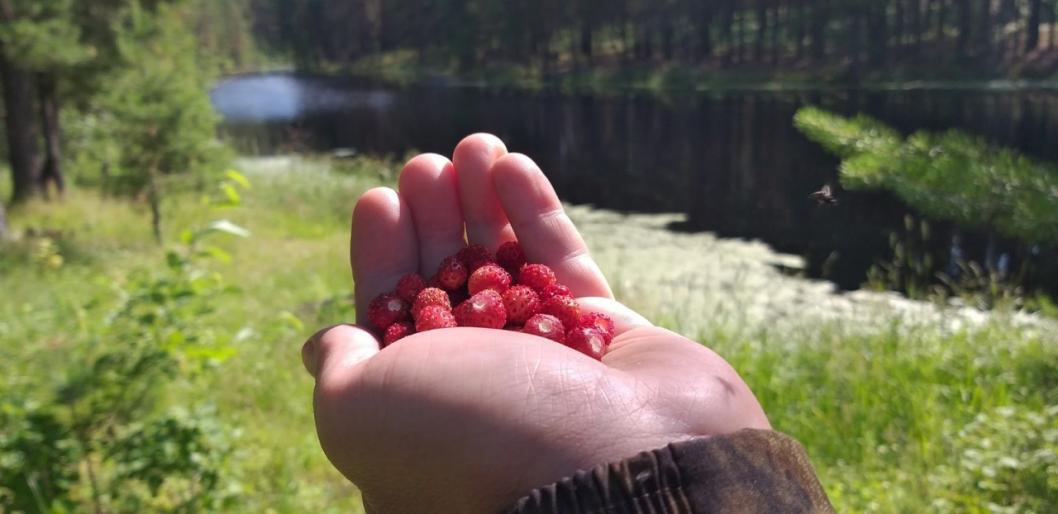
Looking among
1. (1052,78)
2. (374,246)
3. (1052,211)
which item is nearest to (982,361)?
(1052,211)

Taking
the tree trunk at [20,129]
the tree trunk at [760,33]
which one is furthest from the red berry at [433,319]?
the tree trunk at [760,33]

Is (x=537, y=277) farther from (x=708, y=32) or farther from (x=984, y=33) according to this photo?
(x=708, y=32)

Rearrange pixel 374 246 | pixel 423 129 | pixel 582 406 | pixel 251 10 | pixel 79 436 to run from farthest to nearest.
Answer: pixel 251 10 → pixel 423 129 → pixel 79 436 → pixel 374 246 → pixel 582 406

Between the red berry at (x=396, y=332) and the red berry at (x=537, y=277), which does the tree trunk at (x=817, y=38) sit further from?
the red berry at (x=396, y=332)

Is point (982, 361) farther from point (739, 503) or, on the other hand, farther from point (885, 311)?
point (739, 503)

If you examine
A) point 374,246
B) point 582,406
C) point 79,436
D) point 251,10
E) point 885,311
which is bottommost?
point 885,311

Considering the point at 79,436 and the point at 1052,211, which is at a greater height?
the point at 1052,211
